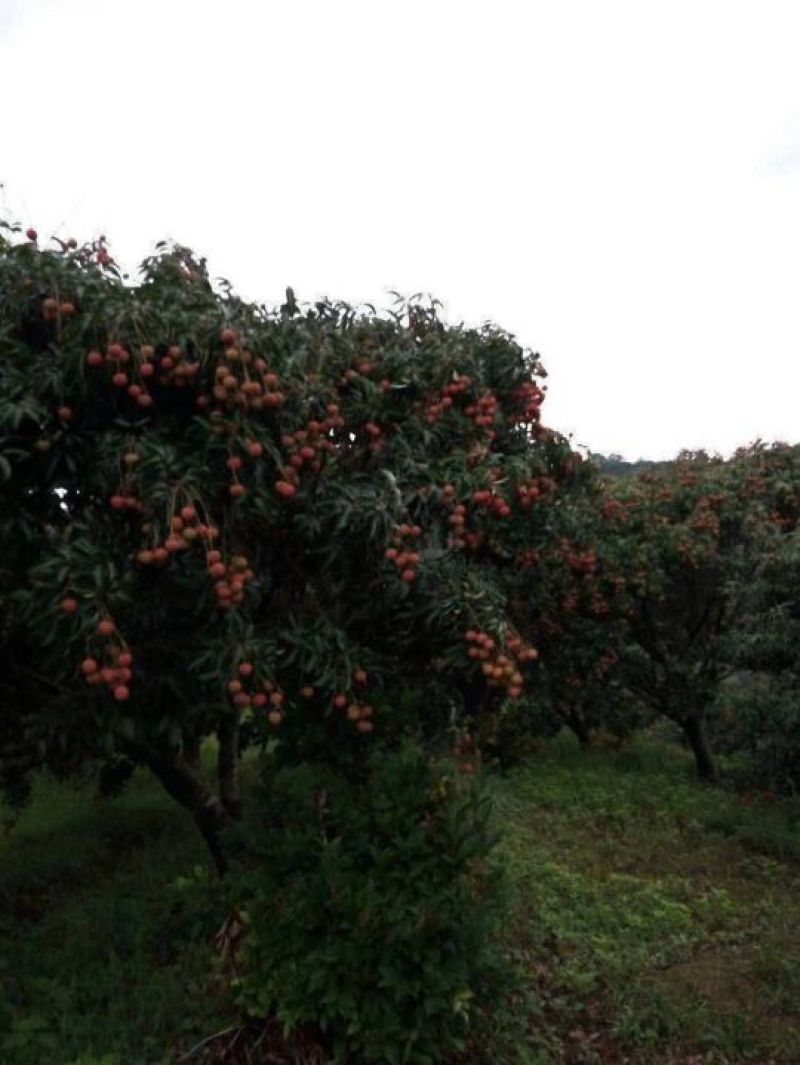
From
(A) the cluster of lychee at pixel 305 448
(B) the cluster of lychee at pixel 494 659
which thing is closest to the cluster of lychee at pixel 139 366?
(A) the cluster of lychee at pixel 305 448

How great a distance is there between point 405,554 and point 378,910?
4.51 ft

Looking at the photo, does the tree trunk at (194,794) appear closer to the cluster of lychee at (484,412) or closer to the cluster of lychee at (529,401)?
the cluster of lychee at (484,412)

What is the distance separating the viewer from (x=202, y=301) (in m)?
3.72

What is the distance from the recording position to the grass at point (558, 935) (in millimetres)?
4531

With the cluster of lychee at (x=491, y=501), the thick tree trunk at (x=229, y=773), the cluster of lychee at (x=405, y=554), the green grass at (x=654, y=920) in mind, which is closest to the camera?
the cluster of lychee at (x=405, y=554)

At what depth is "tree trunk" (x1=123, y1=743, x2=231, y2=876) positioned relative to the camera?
17.5 feet

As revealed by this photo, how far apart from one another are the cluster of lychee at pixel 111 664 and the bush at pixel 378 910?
1312 mm

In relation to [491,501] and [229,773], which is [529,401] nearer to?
[491,501]

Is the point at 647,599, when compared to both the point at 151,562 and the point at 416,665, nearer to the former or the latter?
the point at 416,665

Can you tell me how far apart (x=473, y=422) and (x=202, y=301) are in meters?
1.43

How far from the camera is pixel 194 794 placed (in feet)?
18.2

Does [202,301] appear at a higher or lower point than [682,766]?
higher

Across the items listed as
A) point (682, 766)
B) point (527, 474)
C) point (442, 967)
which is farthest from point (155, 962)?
point (682, 766)

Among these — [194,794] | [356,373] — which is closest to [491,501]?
[356,373]
